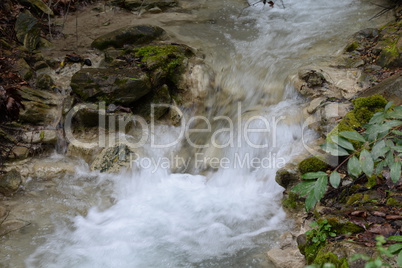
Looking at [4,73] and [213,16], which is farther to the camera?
[213,16]

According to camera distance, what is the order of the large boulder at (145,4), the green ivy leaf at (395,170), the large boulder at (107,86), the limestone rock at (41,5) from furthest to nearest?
the large boulder at (145,4)
the limestone rock at (41,5)
the large boulder at (107,86)
the green ivy leaf at (395,170)

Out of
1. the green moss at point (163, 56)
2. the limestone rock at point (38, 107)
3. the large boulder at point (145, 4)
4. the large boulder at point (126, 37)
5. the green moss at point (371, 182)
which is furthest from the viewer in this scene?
the large boulder at point (145, 4)

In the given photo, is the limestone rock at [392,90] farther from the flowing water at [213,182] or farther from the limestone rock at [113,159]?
the limestone rock at [113,159]

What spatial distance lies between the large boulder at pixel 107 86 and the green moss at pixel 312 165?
310 cm

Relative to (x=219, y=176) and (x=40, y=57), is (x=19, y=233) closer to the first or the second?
(x=219, y=176)

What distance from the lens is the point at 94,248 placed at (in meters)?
3.96

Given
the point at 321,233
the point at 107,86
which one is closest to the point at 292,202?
the point at 321,233

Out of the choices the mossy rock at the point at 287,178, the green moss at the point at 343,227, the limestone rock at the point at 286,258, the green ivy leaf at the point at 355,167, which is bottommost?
the limestone rock at the point at 286,258

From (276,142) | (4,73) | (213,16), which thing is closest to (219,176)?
(276,142)

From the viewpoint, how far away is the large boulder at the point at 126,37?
707 centimetres

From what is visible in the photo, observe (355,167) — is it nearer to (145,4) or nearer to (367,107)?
(367,107)

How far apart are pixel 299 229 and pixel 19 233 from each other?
10.5 ft

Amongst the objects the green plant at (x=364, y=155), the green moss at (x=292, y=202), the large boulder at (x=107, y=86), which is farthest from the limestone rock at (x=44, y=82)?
the green plant at (x=364, y=155)

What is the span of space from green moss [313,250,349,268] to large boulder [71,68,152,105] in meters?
4.12
